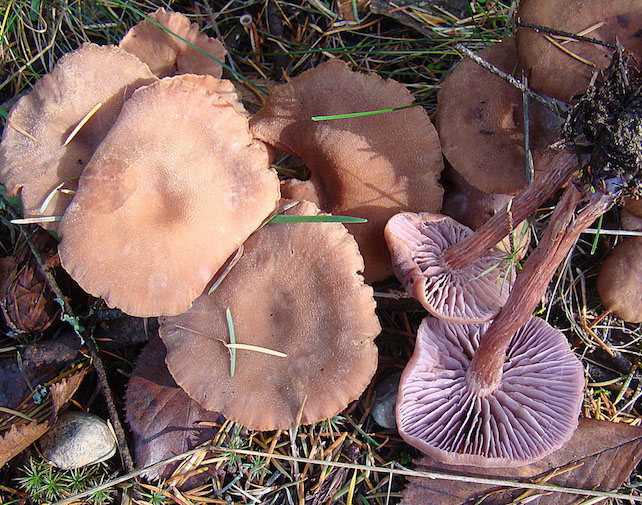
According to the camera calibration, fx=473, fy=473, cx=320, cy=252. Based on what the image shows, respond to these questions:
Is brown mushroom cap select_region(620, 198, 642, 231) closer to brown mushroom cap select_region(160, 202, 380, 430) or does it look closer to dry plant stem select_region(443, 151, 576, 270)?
dry plant stem select_region(443, 151, 576, 270)

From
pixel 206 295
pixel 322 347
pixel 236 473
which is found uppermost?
pixel 206 295

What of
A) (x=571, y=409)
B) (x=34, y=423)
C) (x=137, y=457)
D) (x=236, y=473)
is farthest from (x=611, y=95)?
(x=34, y=423)

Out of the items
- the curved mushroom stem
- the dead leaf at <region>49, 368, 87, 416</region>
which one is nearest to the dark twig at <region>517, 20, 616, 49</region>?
the curved mushroom stem

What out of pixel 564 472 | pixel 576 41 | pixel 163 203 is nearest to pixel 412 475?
pixel 564 472

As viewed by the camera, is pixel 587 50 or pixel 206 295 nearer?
pixel 587 50

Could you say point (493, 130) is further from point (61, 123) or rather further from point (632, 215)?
point (61, 123)

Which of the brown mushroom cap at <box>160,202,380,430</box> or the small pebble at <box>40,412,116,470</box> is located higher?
the brown mushroom cap at <box>160,202,380,430</box>

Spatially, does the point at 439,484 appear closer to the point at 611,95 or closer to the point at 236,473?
the point at 236,473
